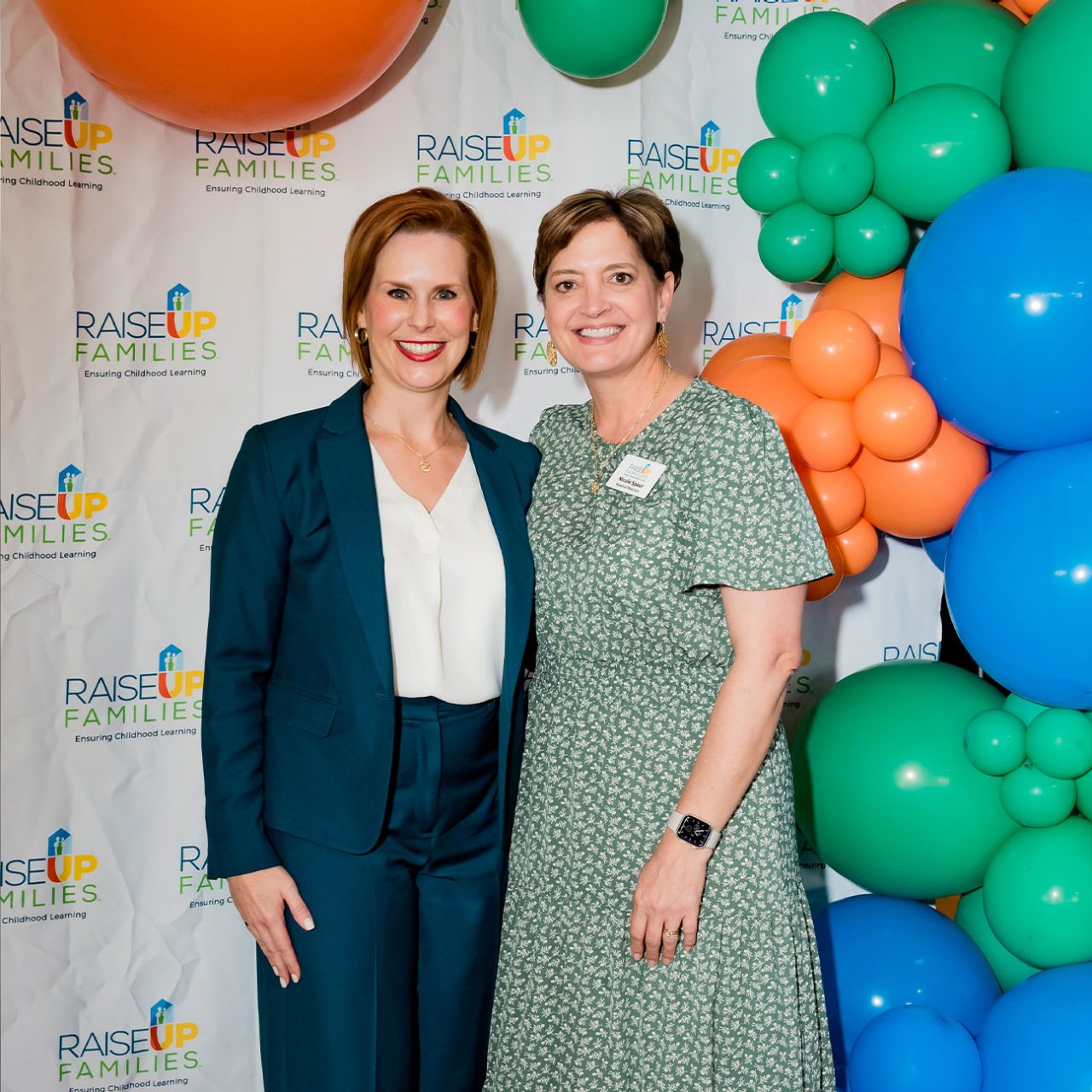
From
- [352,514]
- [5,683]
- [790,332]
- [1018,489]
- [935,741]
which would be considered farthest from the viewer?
[790,332]

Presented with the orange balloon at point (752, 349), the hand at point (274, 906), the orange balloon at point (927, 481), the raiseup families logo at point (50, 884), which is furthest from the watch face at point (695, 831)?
the raiseup families logo at point (50, 884)

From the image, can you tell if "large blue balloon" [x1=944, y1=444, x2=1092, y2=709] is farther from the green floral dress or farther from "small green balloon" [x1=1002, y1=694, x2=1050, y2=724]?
the green floral dress

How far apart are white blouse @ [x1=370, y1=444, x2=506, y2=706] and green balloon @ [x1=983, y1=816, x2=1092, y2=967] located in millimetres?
966

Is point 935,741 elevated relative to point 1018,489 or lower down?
lower down

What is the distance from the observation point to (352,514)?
1.90m

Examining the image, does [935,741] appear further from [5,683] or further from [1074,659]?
[5,683]

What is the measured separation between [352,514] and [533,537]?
0.28 metres

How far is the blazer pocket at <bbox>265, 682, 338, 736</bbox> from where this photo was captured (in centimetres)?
189

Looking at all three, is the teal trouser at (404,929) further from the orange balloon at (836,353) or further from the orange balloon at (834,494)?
the orange balloon at (836,353)

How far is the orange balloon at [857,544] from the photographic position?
235 centimetres

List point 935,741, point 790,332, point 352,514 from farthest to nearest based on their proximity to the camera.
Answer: point 790,332 < point 935,741 < point 352,514

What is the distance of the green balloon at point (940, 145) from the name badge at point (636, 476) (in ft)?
2.62

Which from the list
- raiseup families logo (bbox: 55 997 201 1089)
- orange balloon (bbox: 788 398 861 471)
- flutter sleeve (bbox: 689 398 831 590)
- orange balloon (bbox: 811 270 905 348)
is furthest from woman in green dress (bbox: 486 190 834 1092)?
raiseup families logo (bbox: 55 997 201 1089)

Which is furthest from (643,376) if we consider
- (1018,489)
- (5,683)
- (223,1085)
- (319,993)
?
(223,1085)
